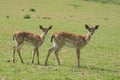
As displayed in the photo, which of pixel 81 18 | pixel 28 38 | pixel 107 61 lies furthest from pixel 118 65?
pixel 81 18

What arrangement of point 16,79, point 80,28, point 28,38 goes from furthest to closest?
point 80,28
point 28,38
point 16,79

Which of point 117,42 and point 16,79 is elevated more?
point 16,79

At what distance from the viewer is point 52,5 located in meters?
49.4

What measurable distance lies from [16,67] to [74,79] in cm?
250

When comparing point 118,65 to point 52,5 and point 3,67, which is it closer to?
point 3,67

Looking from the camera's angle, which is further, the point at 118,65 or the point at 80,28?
the point at 80,28

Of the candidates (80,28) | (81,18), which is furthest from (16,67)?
(81,18)

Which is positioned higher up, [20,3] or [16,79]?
[16,79]

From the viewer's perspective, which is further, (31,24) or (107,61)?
(31,24)

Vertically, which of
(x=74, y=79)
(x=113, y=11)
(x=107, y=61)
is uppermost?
(x=74, y=79)

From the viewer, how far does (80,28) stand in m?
30.7

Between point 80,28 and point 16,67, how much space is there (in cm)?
1794

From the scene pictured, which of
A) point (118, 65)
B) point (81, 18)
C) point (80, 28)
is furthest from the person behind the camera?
point (81, 18)

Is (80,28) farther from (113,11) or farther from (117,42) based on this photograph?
(113,11)
